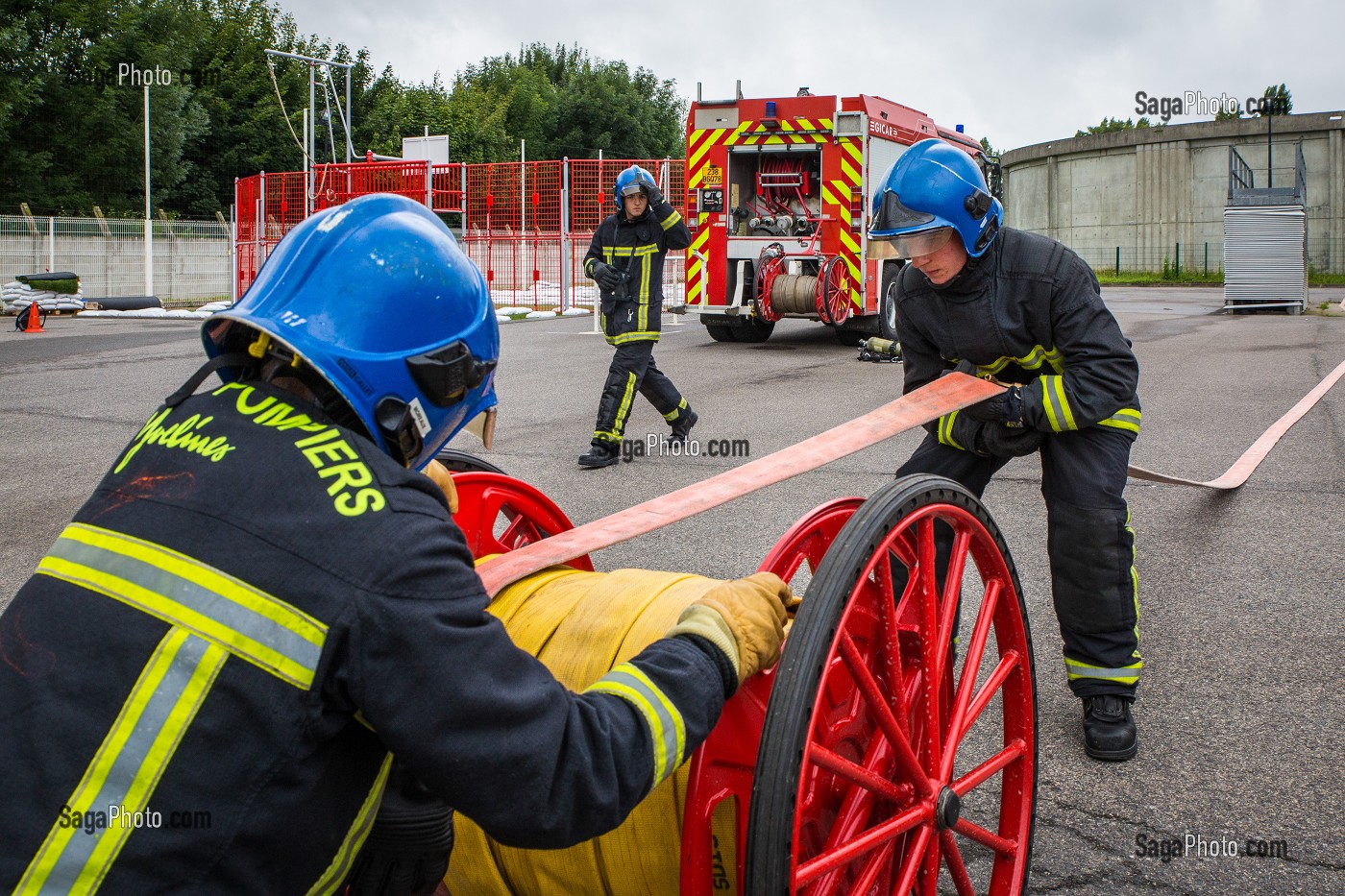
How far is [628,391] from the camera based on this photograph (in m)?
8.19

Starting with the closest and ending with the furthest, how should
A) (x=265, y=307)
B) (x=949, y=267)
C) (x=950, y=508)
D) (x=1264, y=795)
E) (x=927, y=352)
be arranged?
(x=265, y=307), (x=950, y=508), (x=1264, y=795), (x=949, y=267), (x=927, y=352)

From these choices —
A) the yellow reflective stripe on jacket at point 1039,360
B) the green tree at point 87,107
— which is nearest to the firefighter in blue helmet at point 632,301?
the yellow reflective stripe on jacket at point 1039,360

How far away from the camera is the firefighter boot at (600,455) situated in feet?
25.8

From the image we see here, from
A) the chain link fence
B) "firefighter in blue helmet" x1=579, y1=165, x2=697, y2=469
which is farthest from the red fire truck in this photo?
the chain link fence

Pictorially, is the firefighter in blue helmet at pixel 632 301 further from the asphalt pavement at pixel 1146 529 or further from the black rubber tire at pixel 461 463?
the black rubber tire at pixel 461 463

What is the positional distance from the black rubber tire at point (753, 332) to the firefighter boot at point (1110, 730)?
515 inches

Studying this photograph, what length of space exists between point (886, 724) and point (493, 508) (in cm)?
129

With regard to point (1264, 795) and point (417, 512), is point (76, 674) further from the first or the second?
point (1264, 795)

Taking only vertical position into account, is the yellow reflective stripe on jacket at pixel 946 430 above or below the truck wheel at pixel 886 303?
below

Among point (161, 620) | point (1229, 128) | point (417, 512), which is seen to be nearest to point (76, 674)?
point (161, 620)

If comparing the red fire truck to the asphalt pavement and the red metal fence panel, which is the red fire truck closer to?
the asphalt pavement

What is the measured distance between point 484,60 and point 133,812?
291ft

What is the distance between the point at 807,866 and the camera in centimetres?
186

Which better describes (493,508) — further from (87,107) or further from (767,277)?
(87,107)
